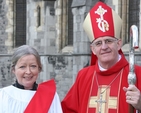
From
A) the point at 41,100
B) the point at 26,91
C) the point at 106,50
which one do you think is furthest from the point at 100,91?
the point at 26,91

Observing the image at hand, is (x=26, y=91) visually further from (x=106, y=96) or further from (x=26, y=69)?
(x=106, y=96)

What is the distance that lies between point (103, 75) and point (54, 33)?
9.91 meters

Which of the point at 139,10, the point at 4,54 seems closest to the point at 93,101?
Answer: the point at 139,10

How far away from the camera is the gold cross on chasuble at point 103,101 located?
4039mm

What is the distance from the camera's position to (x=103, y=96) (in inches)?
162

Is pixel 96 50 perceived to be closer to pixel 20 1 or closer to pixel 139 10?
pixel 139 10

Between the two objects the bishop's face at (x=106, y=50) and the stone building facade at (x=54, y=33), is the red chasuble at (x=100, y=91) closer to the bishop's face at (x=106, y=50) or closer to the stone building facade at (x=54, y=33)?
the bishop's face at (x=106, y=50)

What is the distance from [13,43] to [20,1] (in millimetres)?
1697

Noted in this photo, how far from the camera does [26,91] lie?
3.69m

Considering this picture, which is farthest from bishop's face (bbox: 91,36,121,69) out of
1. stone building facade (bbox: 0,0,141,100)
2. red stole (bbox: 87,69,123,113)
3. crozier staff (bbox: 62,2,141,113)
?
stone building facade (bbox: 0,0,141,100)

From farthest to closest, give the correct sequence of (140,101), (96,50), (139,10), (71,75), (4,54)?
(4,54) → (71,75) → (139,10) → (96,50) → (140,101)

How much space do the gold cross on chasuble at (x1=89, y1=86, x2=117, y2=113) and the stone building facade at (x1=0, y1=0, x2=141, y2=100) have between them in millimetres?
6992

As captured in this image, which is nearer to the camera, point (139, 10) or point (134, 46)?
point (134, 46)

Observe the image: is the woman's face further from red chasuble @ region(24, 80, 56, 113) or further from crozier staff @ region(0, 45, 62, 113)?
red chasuble @ region(24, 80, 56, 113)
